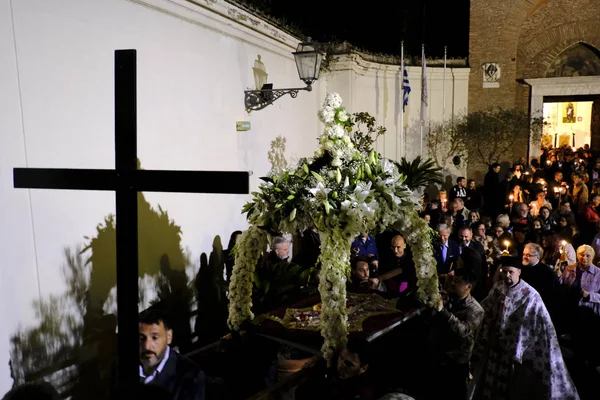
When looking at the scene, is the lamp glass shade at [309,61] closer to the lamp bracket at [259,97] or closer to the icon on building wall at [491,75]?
the lamp bracket at [259,97]

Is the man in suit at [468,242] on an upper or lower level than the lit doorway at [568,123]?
lower

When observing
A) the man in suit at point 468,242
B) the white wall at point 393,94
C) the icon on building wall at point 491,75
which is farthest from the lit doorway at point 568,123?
the man in suit at point 468,242

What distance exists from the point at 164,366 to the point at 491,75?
60.2 feet

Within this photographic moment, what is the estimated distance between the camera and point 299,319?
206 inches

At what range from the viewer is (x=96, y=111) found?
223 inches

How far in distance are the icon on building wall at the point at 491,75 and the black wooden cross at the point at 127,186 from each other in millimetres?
18507

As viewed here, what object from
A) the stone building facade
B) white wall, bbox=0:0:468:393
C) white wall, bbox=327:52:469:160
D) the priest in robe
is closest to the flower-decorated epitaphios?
the priest in robe

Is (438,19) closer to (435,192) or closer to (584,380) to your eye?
(435,192)

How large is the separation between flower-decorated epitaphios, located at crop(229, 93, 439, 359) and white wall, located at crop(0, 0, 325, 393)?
202cm

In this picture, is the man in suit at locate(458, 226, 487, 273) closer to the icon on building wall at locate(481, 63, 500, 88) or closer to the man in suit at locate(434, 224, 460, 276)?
the man in suit at locate(434, 224, 460, 276)

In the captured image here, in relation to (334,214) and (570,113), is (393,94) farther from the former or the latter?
(570,113)

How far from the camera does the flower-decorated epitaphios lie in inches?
169

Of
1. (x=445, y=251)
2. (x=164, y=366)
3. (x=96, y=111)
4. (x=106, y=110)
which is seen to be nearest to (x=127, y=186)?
(x=164, y=366)

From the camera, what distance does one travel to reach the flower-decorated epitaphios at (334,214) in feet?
14.1
